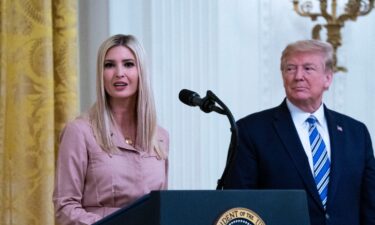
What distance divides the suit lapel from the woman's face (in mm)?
636

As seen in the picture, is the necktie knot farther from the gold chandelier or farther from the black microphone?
the gold chandelier

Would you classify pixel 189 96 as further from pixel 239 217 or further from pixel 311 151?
pixel 311 151

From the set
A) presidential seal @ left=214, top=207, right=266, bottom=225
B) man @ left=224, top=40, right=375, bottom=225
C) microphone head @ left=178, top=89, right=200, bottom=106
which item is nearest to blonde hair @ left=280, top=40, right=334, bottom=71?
man @ left=224, top=40, right=375, bottom=225

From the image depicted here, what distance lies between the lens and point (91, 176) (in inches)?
116

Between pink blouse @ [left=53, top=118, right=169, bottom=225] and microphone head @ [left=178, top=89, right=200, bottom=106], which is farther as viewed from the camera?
pink blouse @ [left=53, top=118, right=169, bottom=225]

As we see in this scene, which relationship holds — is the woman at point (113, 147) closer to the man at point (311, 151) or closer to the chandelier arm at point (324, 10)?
the man at point (311, 151)

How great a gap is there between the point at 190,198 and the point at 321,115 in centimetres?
150

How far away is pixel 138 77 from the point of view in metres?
3.04

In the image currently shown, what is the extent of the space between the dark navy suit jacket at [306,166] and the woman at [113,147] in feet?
1.25

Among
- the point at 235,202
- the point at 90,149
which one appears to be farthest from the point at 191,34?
the point at 235,202

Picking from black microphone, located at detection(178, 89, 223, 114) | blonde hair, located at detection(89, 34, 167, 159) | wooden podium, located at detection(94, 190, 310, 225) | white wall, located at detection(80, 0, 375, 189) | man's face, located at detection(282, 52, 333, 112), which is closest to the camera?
wooden podium, located at detection(94, 190, 310, 225)

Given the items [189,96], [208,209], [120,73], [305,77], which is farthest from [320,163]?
[208,209]

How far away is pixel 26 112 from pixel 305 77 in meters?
1.18

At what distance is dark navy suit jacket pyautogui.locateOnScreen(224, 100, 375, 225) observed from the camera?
10.8 ft
